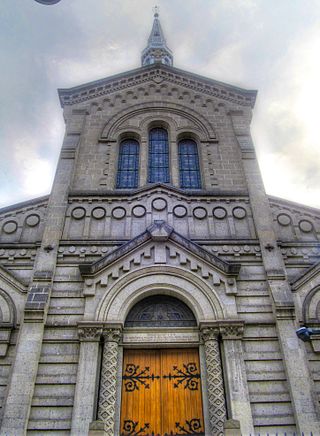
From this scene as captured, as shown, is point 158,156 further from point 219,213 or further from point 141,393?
point 141,393

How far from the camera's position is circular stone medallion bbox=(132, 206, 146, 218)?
13.2 metres

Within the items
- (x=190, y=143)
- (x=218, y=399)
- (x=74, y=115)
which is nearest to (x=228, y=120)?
(x=190, y=143)

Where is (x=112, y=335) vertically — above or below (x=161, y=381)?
above

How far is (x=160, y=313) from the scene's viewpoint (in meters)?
11.3

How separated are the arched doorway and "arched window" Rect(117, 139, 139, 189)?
5.36 m

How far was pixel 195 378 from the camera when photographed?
1024 cm

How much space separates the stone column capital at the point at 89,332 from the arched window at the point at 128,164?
244 inches

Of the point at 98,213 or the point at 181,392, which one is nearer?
the point at 181,392

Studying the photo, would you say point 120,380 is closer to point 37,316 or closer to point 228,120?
point 37,316

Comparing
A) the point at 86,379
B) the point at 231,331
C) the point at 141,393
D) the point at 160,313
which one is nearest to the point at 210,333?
the point at 231,331

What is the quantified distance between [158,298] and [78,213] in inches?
165

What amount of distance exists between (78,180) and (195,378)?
825 cm

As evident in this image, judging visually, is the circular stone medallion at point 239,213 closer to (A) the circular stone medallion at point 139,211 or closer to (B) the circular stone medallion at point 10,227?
(A) the circular stone medallion at point 139,211

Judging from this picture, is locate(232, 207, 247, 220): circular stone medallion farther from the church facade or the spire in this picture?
the spire
